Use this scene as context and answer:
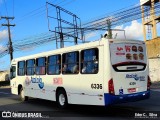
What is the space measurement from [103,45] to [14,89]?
10416 millimetres

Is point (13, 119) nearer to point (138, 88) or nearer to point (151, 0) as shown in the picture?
point (138, 88)

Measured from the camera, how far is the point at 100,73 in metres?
12.9

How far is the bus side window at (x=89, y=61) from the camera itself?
13.2m

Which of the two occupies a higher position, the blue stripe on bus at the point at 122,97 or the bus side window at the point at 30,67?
the bus side window at the point at 30,67

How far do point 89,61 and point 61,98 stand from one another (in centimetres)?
298

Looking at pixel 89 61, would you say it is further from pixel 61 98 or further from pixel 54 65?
pixel 54 65

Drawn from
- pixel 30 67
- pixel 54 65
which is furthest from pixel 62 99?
pixel 30 67

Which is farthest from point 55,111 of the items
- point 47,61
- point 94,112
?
point 47,61

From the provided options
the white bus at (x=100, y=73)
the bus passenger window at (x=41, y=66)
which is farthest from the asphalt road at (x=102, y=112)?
the bus passenger window at (x=41, y=66)

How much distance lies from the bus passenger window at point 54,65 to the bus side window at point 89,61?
7.10 ft

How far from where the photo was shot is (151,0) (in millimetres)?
52281

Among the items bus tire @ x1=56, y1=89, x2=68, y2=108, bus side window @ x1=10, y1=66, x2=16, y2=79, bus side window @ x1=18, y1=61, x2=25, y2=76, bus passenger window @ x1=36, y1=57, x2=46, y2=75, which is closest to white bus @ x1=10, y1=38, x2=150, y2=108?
bus tire @ x1=56, y1=89, x2=68, y2=108

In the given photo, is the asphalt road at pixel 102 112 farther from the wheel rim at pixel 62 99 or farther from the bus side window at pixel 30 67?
the bus side window at pixel 30 67

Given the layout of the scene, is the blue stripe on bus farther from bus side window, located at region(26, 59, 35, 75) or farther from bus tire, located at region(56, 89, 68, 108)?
bus side window, located at region(26, 59, 35, 75)
